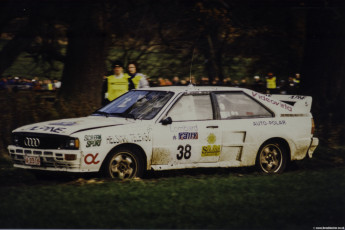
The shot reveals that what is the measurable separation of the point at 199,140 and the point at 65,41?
6.84 metres

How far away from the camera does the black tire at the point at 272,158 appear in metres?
10.5

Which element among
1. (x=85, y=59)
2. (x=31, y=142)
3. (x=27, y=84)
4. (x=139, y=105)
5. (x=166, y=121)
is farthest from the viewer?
(x=27, y=84)

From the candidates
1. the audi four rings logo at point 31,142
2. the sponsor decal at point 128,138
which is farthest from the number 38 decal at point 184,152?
the audi four rings logo at point 31,142

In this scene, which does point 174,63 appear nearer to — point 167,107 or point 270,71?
point 270,71

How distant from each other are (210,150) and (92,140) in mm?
1965

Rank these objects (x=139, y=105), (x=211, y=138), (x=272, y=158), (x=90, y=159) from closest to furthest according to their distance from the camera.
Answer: (x=90, y=159) < (x=211, y=138) < (x=139, y=105) < (x=272, y=158)

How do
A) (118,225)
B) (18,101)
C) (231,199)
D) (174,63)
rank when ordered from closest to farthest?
(118,225), (231,199), (18,101), (174,63)

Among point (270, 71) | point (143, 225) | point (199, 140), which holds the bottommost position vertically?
point (143, 225)

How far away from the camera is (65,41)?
617 inches

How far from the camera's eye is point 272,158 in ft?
34.9

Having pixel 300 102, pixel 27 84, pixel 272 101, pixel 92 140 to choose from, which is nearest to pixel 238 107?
pixel 272 101

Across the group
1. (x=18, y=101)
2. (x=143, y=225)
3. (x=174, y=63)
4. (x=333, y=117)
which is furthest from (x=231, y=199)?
(x=174, y=63)

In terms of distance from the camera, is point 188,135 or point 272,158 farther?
point 272,158

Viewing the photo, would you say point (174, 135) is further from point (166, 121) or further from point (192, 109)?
point (192, 109)
